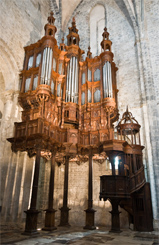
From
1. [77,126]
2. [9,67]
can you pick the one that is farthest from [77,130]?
[9,67]

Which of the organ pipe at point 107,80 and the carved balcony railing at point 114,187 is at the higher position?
the organ pipe at point 107,80

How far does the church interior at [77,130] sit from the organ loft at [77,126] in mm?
52

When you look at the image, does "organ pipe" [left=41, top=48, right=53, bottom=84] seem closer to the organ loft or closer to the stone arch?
the organ loft

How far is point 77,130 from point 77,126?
1.54 m

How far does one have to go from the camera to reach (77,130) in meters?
11.4

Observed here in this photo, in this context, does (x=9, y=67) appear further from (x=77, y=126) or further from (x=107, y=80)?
(x=107, y=80)

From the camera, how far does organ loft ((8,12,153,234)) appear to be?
31.3 ft

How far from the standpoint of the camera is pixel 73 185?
13820mm

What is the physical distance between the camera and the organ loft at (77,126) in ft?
31.3

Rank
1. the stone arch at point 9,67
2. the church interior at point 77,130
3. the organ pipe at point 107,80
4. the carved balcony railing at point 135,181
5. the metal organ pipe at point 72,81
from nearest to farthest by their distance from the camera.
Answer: the carved balcony railing at point 135,181 < the church interior at point 77,130 < the organ pipe at point 107,80 < the stone arch at point 9,67 < the metal organ pipe at point 72,81

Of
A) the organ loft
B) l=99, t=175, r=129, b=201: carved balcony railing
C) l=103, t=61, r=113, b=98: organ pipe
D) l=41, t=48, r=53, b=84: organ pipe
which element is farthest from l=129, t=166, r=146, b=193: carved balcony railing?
l=41, t=48, r=53, b=84: organ pipe

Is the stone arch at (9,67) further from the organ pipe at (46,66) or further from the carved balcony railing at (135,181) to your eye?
the carved balcony railing at (135,181)

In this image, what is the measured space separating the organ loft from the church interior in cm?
5

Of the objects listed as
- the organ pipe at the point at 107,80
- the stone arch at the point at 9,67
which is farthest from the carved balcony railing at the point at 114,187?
the stone arch at the point at 9,67
